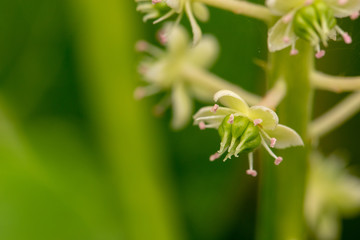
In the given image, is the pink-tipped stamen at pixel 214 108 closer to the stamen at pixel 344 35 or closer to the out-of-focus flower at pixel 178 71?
the stamen at pixel 344 35

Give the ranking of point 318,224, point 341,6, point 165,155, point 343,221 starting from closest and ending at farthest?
1. point 341,6
2. point 318,224
3. point 343,221
4. point 165,155

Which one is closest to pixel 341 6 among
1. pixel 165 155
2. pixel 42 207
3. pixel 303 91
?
pixel 303 91

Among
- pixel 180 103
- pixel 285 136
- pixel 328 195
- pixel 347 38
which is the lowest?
pixel 328 195

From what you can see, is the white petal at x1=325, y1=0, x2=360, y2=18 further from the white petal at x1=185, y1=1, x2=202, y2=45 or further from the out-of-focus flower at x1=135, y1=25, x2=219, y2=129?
the out-of-focus flower at x1=135, y1=25, x2=219, y2=129

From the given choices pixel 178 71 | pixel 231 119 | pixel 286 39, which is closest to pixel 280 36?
pixel 286 39

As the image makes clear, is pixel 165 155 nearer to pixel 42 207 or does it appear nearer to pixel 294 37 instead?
pixel 42 207

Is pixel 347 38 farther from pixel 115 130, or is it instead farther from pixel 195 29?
pixel 115 130
